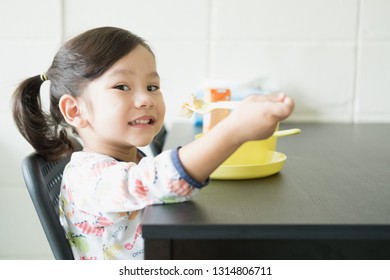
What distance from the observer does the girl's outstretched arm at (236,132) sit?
589 millimetres

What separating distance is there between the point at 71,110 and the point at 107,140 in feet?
0.28

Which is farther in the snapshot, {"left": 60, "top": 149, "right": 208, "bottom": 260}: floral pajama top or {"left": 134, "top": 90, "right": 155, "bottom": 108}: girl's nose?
{"left": 134, "top": 90, "right": 155, "bottom": 108}: girl's nose

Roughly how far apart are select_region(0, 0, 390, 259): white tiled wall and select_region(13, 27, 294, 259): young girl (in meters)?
0.69

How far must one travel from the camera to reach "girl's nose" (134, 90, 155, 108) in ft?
2.70

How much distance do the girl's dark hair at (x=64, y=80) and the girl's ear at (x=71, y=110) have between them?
0.04 ft

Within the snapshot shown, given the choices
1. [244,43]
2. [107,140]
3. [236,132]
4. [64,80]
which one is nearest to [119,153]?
[107,140]

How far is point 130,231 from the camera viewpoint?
2.64 ft

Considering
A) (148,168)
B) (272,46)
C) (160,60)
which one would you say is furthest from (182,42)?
(148,168)

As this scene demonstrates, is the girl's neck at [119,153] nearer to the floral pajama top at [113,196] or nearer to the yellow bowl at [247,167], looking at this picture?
the floral pajama top at [113,196]

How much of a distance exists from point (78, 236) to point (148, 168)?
253 millimetres

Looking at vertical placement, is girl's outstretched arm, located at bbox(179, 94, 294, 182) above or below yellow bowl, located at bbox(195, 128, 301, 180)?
above

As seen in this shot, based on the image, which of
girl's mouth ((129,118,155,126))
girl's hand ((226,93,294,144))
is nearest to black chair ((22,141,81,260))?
girl's mouth ((129,118,155,126))

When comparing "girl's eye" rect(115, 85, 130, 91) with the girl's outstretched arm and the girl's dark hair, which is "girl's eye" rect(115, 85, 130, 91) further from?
the girl's outstretched arm
